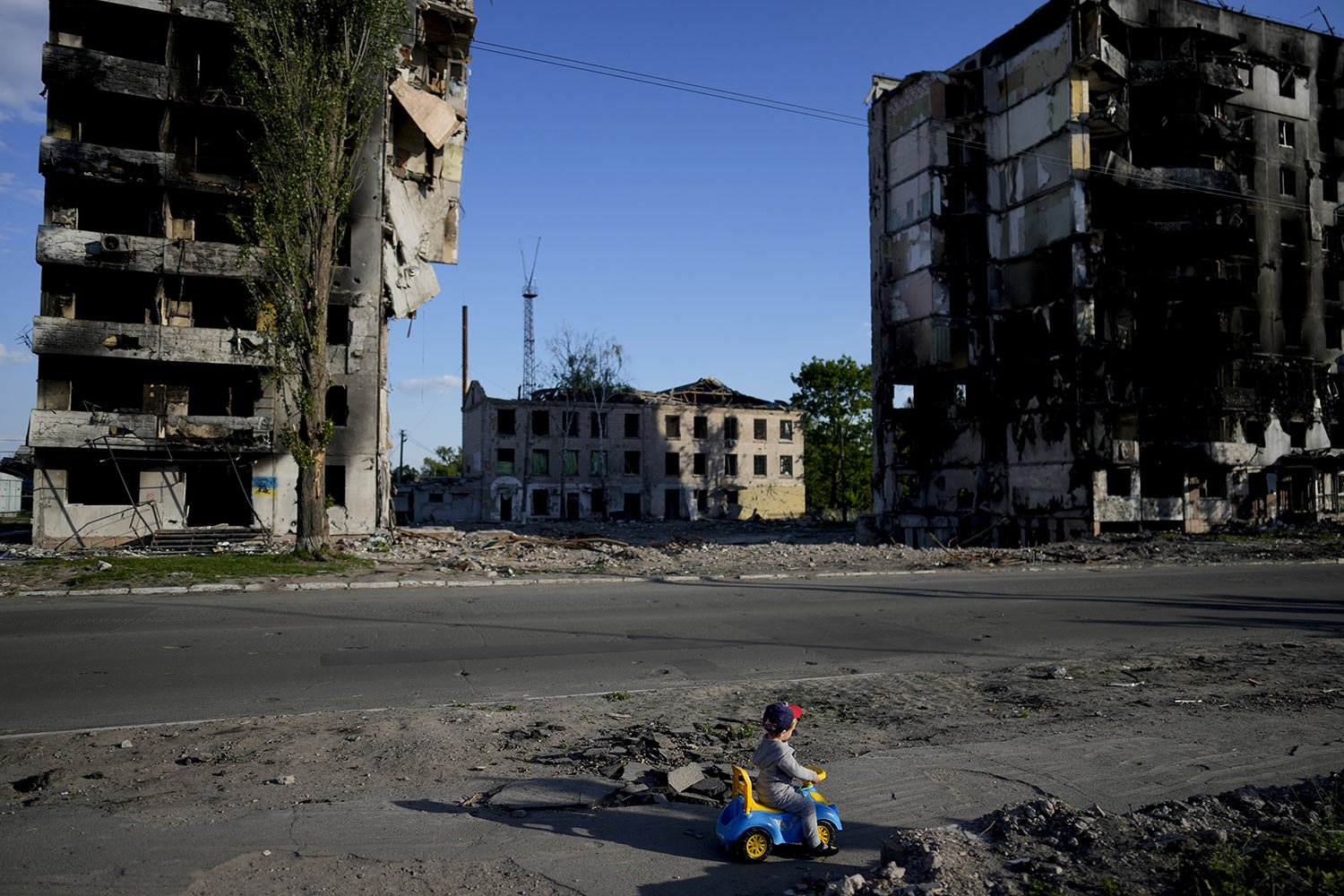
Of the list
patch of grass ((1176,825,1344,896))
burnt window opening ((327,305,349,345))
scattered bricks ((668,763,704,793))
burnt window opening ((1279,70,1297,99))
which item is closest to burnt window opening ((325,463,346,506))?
burnt window opening ((327,305,349,345))

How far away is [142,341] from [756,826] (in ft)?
108

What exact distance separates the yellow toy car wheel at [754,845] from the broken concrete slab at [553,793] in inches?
45.6

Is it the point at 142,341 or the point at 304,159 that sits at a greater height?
the point at 304,159

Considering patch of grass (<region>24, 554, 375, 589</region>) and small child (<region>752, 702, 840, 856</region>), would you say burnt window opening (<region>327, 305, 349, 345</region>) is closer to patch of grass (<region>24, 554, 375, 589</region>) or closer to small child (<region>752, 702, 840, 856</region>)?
patch of grass (<region>24, 554, 375, 589</region>)

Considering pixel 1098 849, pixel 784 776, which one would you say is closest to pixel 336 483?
pixel 784 776

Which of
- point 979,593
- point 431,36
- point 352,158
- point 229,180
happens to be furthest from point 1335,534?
point 229,180

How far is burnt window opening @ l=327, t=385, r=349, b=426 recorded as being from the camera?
33312 millimetres

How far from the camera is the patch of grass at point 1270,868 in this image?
12.2ft

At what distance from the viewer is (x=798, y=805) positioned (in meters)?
4.70

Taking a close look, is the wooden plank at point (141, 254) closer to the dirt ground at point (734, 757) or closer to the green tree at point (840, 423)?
the dirt ground at point (734, 757)

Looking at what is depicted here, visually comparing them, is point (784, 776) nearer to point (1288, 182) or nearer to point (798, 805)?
point (798, 805)

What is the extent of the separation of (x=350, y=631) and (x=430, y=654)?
7.05 feet

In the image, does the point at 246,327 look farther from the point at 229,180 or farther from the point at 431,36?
the point at 431,36

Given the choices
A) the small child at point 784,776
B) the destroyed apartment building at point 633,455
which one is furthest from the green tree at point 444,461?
the small child at point 784,776
